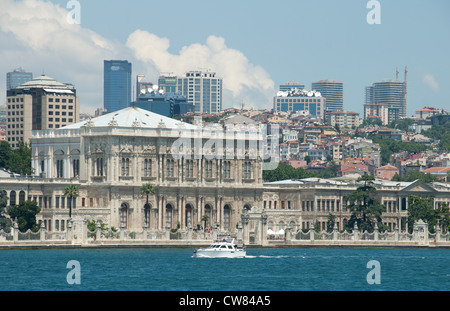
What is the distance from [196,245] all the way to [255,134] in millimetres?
26465

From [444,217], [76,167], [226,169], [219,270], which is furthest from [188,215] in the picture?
[219,270]

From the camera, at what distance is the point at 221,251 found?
366ft

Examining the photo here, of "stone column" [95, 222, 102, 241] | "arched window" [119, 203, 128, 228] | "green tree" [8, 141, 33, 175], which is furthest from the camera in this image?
"green tree" [8, 141, 33, 175]

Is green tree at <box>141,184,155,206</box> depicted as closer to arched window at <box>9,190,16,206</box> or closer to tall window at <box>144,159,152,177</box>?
tall window at <box>144,159,152,177</box>

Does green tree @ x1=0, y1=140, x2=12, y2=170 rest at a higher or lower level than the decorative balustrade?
higher

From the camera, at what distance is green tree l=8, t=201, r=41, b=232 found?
130 meters

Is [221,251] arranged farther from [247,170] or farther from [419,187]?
[419,187]

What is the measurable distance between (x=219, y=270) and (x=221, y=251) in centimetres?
1363

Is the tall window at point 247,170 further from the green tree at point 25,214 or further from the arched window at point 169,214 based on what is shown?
the green tree at point 25,214

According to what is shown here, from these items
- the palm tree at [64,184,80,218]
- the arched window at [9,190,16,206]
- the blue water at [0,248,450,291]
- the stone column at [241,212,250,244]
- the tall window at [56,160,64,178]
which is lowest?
the blue water at [0,248,450,291]

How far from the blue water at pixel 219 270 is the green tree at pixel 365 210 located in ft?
67.5

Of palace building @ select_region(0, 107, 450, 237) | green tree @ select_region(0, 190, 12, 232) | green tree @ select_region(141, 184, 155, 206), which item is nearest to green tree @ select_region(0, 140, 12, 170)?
palace building @ select_region(0, 107, 450, 237)

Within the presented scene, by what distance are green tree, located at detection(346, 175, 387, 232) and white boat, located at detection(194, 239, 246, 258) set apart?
33931mm

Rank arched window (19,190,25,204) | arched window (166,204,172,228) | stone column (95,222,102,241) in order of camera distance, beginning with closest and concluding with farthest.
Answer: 1. stone column (95,222,102,241)
2. arched window (19,190,25,204)
3. arched window (166,204,172,228)
